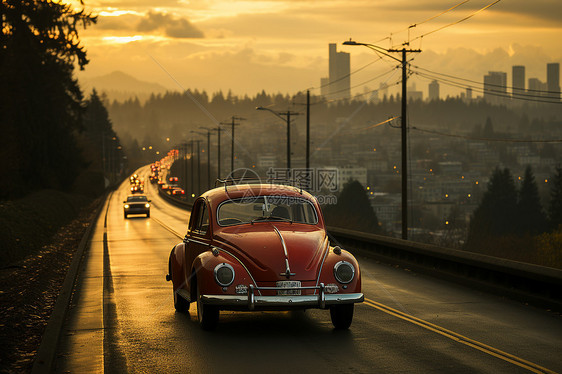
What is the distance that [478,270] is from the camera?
1616 cm

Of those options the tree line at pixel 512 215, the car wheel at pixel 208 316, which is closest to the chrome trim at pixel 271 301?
the car wheel at pixel 208 316

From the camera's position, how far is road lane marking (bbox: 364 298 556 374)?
336 inches

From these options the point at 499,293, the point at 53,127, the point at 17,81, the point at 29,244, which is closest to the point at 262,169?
the point at 53,127

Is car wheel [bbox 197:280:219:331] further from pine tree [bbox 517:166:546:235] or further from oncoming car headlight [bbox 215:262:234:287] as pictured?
pine tree [bbox 517:166:546:235]

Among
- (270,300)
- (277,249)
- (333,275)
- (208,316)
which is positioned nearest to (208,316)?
(208,316)

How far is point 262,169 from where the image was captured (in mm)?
153625

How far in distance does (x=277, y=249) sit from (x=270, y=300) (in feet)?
2.62

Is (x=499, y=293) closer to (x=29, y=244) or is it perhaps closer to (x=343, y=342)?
(x=343, y=342)

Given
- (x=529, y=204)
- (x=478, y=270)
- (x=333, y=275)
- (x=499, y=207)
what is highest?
(x=333, y=275)

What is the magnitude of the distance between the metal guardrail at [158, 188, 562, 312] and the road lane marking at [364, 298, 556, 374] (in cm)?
170

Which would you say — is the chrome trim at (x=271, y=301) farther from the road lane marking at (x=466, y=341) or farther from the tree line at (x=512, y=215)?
the tree line at (x=512, y=215)

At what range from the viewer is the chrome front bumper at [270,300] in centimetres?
1004

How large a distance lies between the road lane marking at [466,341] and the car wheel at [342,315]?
118cm

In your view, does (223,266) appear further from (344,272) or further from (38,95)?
(38,95)
